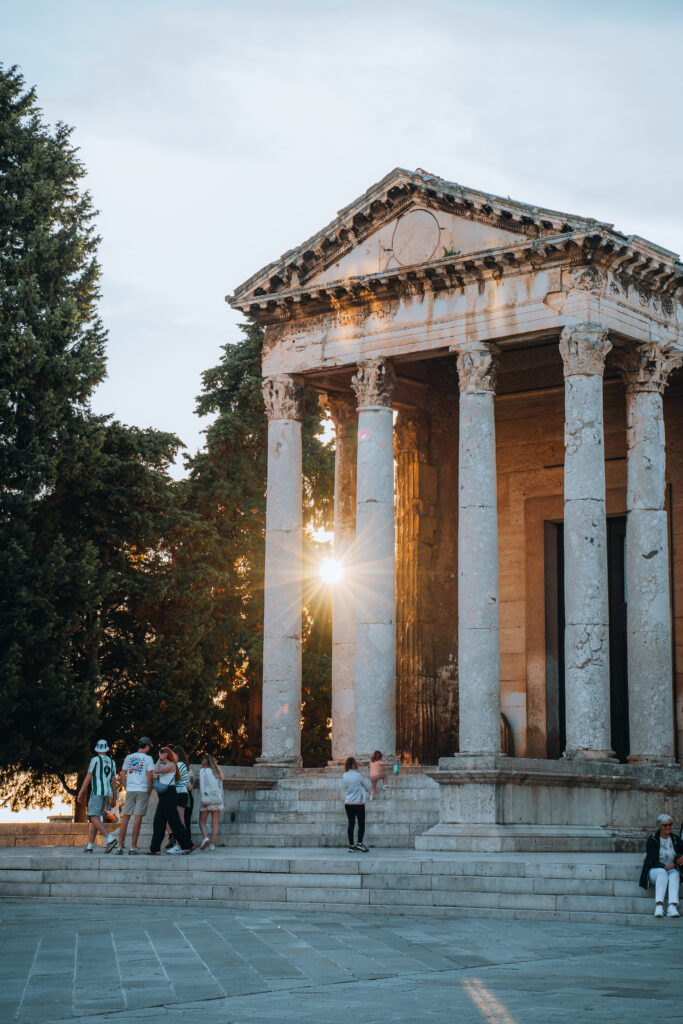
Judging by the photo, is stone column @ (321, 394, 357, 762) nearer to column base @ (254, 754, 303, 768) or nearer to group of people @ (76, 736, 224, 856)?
column base @ (254, 754, 303, 768)

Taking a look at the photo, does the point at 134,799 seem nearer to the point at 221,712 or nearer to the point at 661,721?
the point at 661,721

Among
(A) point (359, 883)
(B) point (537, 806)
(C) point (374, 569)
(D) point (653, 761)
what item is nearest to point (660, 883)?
(A) point (359, 883)

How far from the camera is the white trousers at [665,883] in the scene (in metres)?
14.3

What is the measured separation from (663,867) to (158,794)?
779cm

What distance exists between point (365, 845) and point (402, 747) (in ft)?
23.6

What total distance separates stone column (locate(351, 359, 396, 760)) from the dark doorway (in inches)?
187

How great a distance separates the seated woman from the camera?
47.1 feet

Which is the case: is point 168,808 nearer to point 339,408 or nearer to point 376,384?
point 376,384

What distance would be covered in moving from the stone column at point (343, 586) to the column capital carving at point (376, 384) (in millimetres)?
2994

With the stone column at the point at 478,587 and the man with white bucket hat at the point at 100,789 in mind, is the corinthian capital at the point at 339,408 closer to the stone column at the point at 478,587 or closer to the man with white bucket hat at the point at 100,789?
the stone column at the point at 478,587

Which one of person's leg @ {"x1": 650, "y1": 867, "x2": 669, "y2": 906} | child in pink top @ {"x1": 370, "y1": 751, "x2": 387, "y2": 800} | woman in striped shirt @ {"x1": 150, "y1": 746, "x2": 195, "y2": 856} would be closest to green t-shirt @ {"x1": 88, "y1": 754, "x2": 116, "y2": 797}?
woman in striped shirt @ {"x1": 150, "y1": 746, "x2": 195, "y2": 856}

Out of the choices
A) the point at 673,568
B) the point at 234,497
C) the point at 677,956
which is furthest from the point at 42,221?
the point at 677,956

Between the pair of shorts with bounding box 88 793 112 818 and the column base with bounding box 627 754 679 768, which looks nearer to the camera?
the pair of shorts with bounding box 88 793 112 818

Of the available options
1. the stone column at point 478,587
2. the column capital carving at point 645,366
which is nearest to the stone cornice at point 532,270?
the column capital carving at point 645,366
